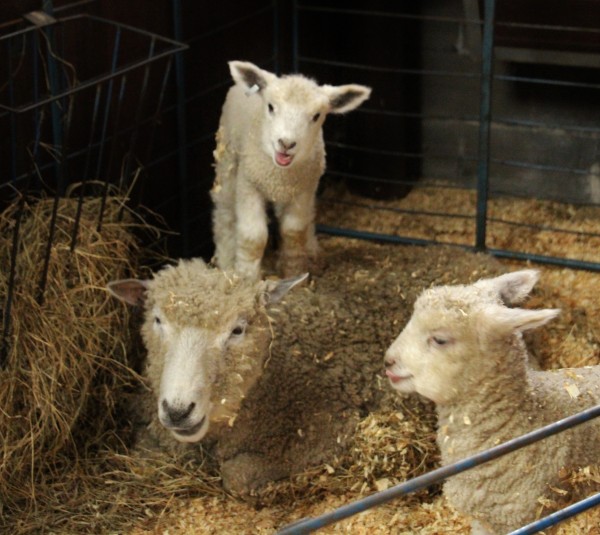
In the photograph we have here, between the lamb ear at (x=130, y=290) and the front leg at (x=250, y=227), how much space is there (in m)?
0.79

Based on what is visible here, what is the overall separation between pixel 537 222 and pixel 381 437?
2517mm

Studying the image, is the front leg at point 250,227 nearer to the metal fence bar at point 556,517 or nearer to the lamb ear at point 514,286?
the lamb ear at point 514,286

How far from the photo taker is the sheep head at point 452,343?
13.5ft

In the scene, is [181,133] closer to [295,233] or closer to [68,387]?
[295,233]

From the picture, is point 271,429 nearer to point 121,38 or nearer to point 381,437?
point 381,437

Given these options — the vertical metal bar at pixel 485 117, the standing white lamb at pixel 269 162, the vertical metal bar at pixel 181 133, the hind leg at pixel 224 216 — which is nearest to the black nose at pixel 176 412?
the standing white lamb at pixel 269 162

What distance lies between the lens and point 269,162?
17.9 ft

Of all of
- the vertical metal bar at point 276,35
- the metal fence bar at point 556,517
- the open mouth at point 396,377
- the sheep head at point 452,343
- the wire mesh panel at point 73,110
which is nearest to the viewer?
the metal fence bar at point 556,517

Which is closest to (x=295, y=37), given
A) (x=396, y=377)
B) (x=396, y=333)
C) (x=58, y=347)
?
(x=396, y=333)

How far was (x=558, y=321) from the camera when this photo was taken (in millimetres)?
5871

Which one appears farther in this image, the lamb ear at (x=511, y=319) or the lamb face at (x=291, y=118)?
the lamb face at (x=291, y=118)

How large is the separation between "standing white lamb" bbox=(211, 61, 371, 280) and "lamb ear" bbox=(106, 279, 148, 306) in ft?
2.58

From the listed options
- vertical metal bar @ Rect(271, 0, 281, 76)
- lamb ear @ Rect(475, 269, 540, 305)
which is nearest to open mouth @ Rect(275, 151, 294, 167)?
lamb ear @ Rect(475, 269, 540, 305)

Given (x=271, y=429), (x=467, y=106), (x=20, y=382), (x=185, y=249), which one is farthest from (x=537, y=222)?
(x=20, y=382)
